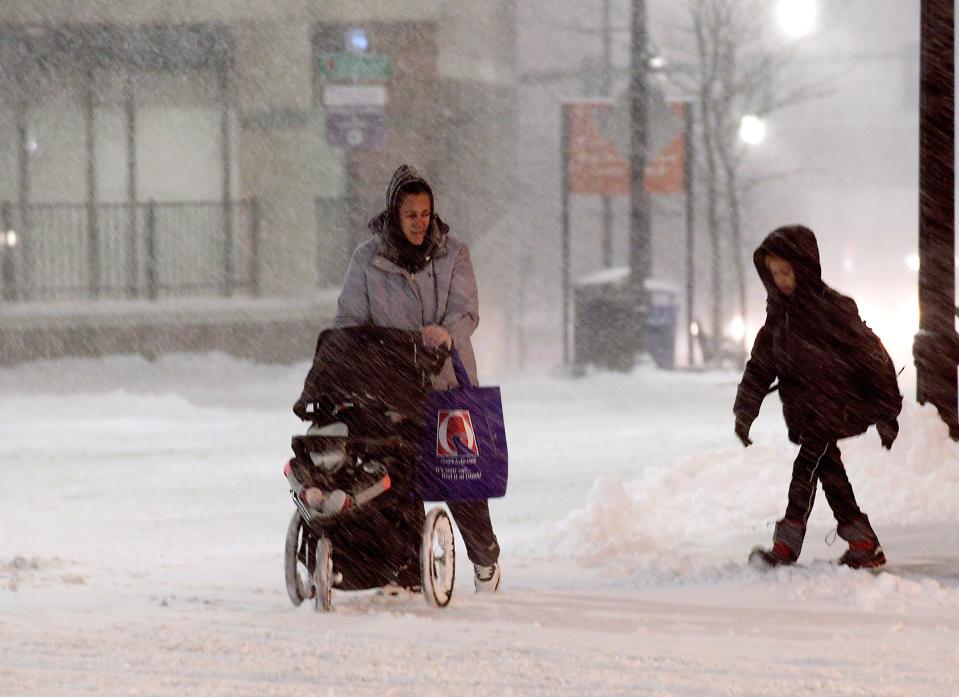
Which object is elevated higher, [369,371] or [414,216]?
[414,216]

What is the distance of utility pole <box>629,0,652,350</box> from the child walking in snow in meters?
14.9

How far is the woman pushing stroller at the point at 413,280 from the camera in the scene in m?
6.50

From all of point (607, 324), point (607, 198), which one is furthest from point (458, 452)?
point (607, 198)

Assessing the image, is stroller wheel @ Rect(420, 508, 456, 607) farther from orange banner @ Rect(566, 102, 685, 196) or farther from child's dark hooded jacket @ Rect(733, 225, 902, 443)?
orange banner @ Rect(566, 102, 685, 196)

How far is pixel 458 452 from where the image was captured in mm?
6402

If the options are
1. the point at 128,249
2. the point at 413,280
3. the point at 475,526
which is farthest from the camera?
the point at 128,249

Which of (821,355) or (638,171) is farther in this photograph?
(638,171)

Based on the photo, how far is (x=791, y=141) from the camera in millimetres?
56906

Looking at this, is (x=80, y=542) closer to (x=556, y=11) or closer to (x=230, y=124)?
(x=230, y=124)

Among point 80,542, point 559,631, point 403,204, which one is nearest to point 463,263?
point 403,204

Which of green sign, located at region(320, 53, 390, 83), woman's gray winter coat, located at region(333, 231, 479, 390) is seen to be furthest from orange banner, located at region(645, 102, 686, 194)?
woman's gray winter coat, located at region(333, 231, 479, 390)

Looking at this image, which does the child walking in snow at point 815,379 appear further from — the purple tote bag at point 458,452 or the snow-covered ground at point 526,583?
the purple tote bag at point 458,452

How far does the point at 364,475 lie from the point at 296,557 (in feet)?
1.52

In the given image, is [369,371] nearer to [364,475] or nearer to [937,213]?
[364,475]
